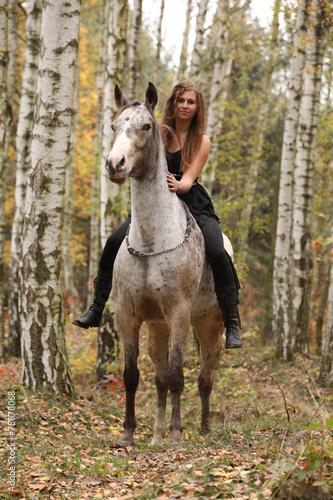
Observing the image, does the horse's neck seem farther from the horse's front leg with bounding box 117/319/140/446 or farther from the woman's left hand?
the horse's front leg with bounding box 117/319/140/446

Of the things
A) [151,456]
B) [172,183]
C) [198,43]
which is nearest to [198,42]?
[198,43]

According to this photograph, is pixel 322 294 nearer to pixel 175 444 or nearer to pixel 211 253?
pixel 211 253

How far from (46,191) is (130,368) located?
2.63 m

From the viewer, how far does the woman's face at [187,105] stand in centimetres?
609

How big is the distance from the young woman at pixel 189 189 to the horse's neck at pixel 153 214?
468 mm

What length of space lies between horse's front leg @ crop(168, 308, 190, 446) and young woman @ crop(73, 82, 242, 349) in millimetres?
737

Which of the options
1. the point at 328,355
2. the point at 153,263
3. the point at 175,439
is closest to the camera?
the point at 153,263

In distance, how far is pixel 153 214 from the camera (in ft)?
17.9

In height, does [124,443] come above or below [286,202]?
below

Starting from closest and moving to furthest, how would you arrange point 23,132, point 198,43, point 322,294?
1. point 23,132
2. point 198,43
3. point 322,294

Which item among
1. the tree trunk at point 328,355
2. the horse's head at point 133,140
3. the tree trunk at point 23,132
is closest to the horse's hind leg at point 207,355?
the horse's head at point 133,140

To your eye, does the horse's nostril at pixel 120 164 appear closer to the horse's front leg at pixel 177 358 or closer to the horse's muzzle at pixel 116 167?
the horse's muzzle at pixel 116 167

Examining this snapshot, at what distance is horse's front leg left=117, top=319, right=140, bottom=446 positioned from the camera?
5629 mm

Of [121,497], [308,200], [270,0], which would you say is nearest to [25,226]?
[121,497]
